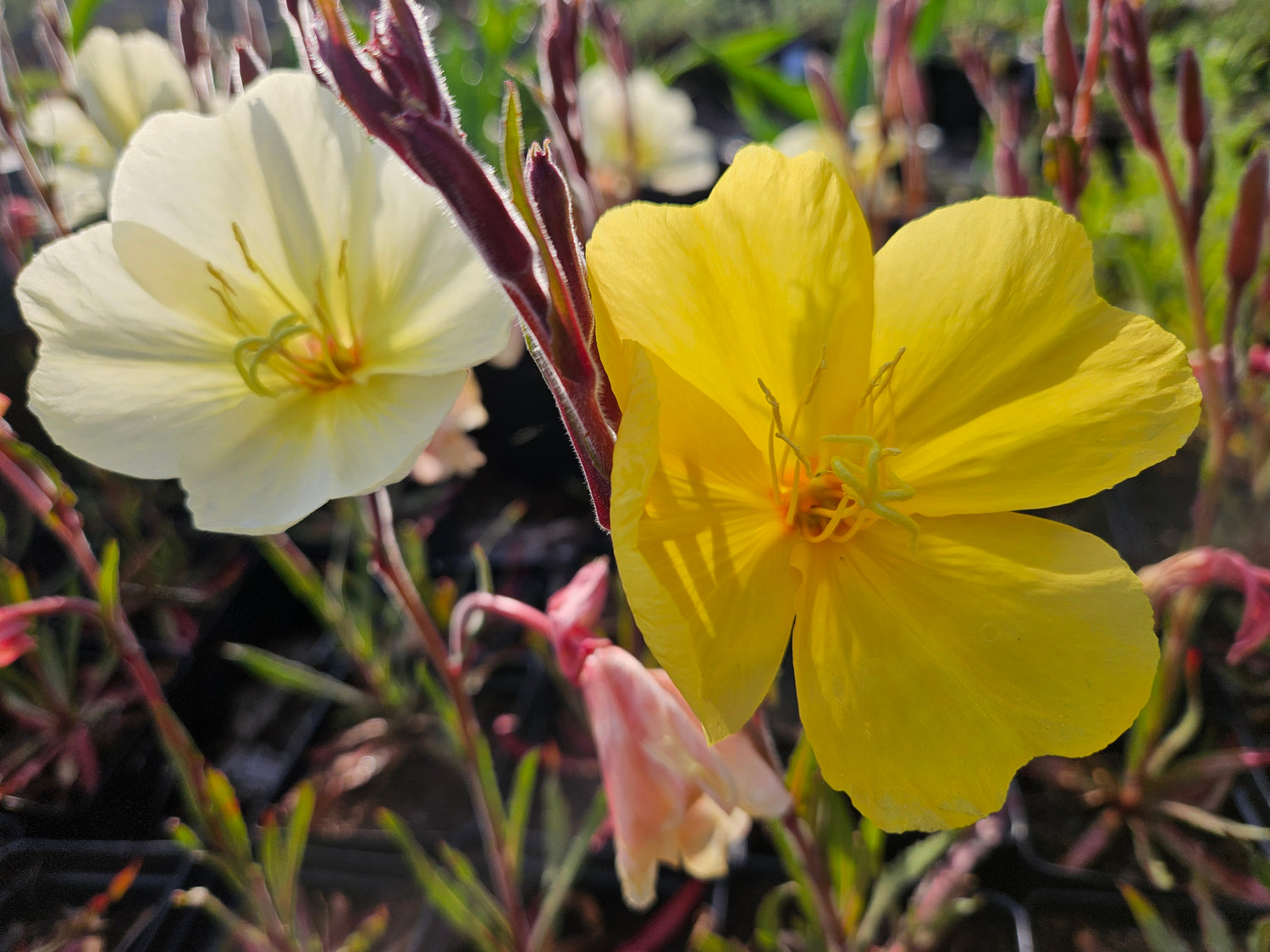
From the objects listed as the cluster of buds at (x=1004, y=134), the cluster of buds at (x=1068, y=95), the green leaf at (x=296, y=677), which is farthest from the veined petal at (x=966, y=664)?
the green leaf at (x=296, y=677)

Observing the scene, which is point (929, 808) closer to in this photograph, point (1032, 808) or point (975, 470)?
point (975, 470)

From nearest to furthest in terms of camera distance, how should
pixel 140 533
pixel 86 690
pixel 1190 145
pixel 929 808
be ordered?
pixel 929 808 < pixel 1190 145 < pixel 86 690 < pixel 140 533

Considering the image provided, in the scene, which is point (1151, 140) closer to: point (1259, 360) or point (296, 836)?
point (1259, 360)

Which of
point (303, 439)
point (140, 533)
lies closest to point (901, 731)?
point (303, 439)

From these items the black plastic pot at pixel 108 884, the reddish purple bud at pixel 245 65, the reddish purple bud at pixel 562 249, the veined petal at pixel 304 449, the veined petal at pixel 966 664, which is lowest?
the black plastic pot at pixel 108 884

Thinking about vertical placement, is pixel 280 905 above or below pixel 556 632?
below

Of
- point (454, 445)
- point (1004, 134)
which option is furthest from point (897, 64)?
point (454, 445)

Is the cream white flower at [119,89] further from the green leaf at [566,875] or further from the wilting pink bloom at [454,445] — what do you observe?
the green leaf at [566,875]
